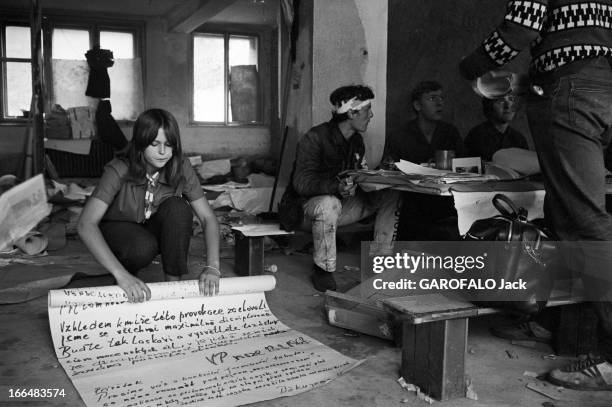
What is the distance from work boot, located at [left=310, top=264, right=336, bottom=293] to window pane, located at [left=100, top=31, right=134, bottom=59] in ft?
25.4

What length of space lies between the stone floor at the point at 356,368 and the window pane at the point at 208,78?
25.4 feet

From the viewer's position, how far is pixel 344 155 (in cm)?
394

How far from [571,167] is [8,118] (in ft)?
30.3

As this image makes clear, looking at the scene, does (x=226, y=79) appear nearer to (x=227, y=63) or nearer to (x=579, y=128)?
(x=227, y=63)

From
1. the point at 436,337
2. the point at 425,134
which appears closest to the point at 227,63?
the point at 425,134

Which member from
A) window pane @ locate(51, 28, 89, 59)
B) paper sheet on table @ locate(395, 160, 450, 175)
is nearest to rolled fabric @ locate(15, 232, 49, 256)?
paper sheet on table @ locate(395, 160, 450, 175)

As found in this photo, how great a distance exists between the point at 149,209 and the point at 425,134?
2304 mm

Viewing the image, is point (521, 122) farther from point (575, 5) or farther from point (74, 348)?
point (74, 348)

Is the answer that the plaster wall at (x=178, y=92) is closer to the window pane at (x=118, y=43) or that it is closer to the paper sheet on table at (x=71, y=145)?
the window pane at (x=118, y=43)

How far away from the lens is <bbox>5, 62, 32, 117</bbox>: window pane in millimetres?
9375

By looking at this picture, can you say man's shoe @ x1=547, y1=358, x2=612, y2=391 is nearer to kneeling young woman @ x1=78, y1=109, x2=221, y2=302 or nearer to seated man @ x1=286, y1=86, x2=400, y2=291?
kneeling young woman @ x1=78, y1=109, x2=221, y2=302

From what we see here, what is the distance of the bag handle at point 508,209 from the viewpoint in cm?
240

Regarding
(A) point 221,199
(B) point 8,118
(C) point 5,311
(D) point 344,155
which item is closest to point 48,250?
(C) point 5,311

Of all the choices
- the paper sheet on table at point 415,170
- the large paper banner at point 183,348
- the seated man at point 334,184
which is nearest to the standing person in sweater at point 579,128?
the paper sheet on table at point 415,170
